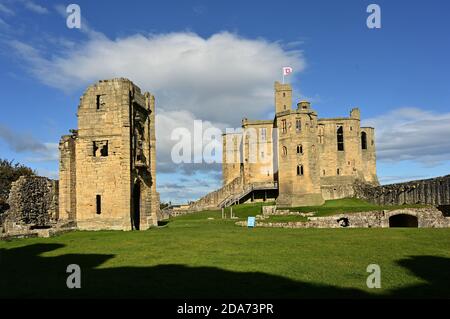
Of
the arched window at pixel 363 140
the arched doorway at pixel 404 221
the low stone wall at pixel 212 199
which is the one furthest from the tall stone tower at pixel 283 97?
the arched doorway at pixel 404 221

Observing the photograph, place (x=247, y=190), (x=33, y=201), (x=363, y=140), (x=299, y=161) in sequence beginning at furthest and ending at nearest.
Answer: (x=363, y=140) < (x=247, y=190) < (x=299, y=161) < (x=33, y=201)

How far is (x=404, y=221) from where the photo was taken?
42.3m

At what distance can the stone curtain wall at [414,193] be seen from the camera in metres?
40.5

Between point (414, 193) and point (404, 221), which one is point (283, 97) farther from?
point (404, 221)

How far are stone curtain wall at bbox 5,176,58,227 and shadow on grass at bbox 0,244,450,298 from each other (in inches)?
661

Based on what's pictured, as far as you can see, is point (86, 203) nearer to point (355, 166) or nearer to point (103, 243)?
point (103, 243)

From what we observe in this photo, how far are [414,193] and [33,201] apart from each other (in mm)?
35859

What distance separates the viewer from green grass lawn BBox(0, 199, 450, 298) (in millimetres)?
10141

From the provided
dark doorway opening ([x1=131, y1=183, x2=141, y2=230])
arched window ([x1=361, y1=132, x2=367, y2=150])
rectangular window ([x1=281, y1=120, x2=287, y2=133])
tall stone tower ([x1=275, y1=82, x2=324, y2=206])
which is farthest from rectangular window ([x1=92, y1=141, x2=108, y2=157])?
arched window ([x1=361, y1=132, x2=367, y2=150])

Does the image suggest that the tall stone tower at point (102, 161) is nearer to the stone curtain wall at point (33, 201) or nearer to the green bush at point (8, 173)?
the stone curtain wall at point (33, 201)

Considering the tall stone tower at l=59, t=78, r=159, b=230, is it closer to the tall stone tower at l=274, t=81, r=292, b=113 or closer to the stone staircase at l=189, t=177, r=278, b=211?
the stone staircase at l=189, t=177, r=278, b=211
